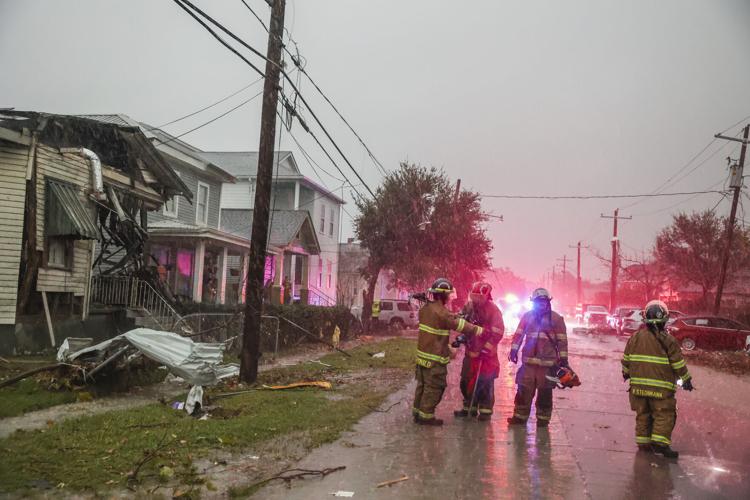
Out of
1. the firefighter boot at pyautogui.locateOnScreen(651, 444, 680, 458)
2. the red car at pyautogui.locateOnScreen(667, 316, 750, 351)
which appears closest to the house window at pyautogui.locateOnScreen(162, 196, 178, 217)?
the firefighter boot at pyautogui.locateOnScreen(651, 444, 680, 458)

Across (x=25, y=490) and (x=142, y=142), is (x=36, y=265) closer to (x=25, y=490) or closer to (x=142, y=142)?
(x=142, y=142)

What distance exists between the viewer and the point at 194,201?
2412 cm

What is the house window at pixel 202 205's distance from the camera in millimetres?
24250

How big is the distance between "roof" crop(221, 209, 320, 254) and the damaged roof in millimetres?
9363

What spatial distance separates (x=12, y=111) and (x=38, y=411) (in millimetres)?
8059

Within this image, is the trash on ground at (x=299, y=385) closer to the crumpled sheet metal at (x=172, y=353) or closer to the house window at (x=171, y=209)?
the crumpled sheet metal at (x=172, y=353)

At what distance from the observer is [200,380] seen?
9508 millimetres

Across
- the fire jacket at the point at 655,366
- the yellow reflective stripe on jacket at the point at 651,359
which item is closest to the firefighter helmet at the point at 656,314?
the fire jacket at the point at 655,366

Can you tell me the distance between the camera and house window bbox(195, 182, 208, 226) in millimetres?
24250

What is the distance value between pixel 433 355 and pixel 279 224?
22.0 m

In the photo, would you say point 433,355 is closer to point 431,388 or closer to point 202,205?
point 431,388

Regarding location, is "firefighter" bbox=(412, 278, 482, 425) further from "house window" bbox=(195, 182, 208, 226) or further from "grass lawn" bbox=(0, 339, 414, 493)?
"house window" bbox=(195, 182, 208, 226)

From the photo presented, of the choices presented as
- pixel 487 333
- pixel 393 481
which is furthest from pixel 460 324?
pixel 393 481

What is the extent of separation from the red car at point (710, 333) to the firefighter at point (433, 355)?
19.4m
